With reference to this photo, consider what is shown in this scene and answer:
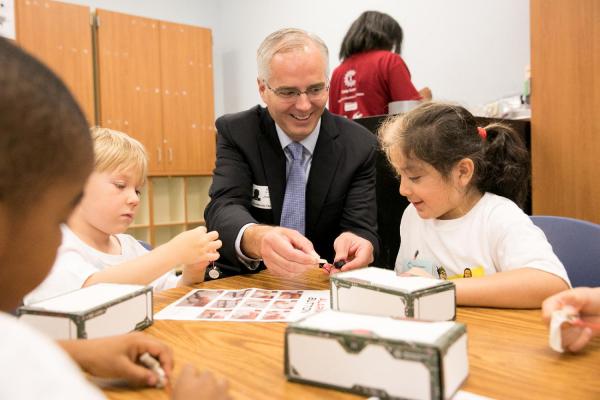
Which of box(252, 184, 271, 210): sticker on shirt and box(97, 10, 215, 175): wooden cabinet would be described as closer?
box(252, 184, 271, 210): sticker on shirt

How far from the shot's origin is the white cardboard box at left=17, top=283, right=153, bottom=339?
0.79m

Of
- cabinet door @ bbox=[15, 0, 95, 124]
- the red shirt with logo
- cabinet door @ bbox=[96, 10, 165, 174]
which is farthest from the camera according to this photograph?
cabinet door @ bbox=[96, 10, 165, 174]

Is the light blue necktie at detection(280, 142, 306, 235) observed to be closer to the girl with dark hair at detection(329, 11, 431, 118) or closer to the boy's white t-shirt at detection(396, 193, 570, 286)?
the boy's white t-shirt at detection(396, 193, 570, 286)

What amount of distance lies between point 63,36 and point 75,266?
12.6ft

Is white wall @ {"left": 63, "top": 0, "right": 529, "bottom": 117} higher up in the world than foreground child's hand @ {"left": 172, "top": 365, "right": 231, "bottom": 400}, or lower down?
higher up

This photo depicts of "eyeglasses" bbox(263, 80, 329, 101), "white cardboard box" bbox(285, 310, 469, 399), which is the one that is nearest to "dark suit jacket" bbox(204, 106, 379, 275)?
"eyeglasses" bbox(263, 80, 329, 101)

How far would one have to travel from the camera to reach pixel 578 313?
2.62 ft

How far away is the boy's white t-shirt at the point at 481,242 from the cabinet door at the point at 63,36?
3.53 m

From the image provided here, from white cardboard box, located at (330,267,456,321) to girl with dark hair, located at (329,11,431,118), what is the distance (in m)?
2.19

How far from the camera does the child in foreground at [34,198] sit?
345 mm

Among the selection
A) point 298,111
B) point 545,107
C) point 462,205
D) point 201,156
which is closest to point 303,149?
point 298,111

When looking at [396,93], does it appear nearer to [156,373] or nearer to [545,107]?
[545,107]

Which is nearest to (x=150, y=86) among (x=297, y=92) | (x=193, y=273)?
(x=297, y=92)

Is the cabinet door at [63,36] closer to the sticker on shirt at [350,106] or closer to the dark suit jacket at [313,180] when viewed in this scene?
the sticker on shirt at [350,106]
